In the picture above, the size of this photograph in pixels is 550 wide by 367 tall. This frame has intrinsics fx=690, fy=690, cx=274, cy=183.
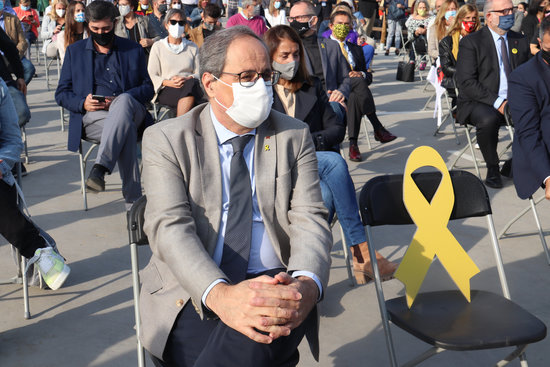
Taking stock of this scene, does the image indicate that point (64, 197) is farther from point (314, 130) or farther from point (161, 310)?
point (161, 310)

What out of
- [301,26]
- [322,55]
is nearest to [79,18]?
[301,26]

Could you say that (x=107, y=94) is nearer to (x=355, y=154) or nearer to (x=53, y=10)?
(x=355, y=154)

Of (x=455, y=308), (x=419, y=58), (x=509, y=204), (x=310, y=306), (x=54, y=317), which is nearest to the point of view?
(x=310, y=306)

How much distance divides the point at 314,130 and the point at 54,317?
2.00m

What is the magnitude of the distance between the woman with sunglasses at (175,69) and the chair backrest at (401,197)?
426cm

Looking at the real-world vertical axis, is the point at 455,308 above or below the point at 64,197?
above

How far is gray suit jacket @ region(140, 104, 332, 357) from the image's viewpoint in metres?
2.43

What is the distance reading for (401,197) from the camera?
3125mm

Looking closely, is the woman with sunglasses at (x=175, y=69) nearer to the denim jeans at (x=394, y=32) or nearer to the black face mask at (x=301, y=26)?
the black face mask at (x=301, y=26)

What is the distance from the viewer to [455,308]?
290 centimetres

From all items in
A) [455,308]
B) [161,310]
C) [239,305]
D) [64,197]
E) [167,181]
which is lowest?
[64,197]

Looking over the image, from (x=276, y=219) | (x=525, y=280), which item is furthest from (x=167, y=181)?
(x=525, y=280)

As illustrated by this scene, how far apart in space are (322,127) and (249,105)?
2121 mm

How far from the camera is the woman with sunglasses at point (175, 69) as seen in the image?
282 inches
